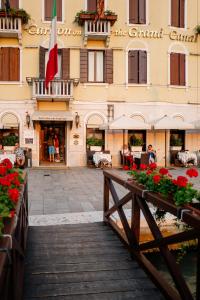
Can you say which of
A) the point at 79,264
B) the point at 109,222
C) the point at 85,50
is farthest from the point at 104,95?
the point at 79,264

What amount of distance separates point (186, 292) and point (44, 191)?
25.9 ft

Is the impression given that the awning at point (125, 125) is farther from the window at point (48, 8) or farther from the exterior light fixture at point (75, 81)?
the window at point (48, 8)

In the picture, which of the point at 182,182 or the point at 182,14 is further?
the point at 182,14

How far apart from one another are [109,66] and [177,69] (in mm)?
3913

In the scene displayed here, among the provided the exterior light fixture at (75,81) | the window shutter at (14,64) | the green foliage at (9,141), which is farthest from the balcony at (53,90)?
the green foliage at (9,141)

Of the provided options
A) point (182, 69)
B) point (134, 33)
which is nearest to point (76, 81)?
point (134, 33)

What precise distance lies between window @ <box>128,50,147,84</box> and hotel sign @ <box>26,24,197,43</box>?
98 centimetres

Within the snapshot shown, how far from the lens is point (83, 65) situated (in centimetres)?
1845

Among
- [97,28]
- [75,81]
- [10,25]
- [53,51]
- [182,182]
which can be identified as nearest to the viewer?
[182,182]

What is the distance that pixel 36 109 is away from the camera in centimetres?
1816

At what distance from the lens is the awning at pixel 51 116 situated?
17534 millimetres

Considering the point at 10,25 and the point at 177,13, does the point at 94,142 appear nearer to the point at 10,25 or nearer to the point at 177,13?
the point at 10,25

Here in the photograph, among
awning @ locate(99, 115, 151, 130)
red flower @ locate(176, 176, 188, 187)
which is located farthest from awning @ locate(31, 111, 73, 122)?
red flower @ locate(176, 176, 188, 187)

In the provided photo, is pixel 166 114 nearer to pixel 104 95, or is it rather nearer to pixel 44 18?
pixel 104 95
